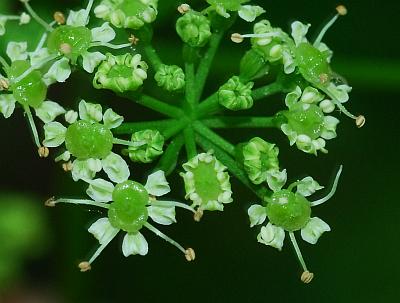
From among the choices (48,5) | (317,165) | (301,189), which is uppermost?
(301,189)

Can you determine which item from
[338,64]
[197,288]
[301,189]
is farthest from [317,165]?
[301,189]

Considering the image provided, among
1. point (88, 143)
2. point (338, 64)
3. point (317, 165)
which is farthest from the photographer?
point (317, 165)

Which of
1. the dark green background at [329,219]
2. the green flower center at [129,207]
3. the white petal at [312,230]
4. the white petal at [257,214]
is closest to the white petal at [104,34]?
the green flower center at [129,207]

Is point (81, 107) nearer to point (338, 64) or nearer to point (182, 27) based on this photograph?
point (182, 27)

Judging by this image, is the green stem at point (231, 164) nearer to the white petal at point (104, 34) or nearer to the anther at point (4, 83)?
the white petal at point (104, 34)

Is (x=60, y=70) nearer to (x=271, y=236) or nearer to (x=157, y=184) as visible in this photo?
(x=157, y=184)

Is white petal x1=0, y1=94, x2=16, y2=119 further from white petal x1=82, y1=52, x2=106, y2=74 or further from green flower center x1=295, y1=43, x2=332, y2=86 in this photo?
green flower center x1=295, y1=43, x2=332, y2=86
